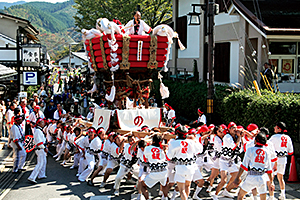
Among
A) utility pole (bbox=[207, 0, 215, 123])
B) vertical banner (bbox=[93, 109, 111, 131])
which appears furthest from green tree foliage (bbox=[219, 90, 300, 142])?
vertical banner (bbox=[93, 109, 111, 131])

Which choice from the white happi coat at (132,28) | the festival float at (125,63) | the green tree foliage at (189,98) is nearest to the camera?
the festival float at (125,63)

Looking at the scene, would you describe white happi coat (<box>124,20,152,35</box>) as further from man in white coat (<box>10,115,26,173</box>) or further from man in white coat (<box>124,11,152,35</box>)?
man in white coat (<box>10,115,26,173</box>)

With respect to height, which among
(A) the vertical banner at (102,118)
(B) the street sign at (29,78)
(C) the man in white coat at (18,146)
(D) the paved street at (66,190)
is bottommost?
(D) the paved street at (66,190)

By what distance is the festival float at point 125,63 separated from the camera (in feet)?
34.8

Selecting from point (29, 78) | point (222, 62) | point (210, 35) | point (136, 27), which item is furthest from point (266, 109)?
point (29, 78)

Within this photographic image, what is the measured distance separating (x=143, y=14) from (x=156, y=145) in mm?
22936

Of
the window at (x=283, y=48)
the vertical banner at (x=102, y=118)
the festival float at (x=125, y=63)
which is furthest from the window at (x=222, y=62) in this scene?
the vertical banner at (x=102, y=118)

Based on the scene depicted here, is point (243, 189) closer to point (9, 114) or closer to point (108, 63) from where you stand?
point (108, 63)

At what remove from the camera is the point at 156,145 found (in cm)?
766

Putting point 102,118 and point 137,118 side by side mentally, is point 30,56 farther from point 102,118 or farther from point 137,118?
point 137,118

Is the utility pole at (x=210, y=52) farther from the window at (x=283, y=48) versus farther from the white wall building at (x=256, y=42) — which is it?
the window at (x=283, y=48)

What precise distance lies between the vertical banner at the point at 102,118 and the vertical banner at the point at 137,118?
44 cm

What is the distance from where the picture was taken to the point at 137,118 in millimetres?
11117

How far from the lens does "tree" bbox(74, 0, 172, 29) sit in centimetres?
2789
